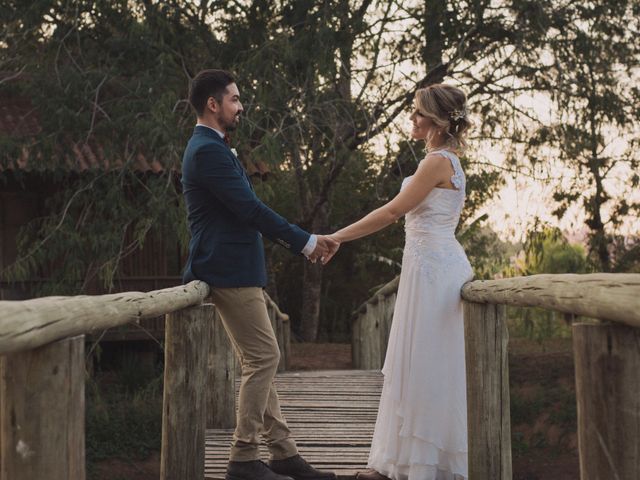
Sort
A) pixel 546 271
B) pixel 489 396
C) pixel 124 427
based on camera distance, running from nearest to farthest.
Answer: pixel 489 396, pixel 124 427, pixel 546 271

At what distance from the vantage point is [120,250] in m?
11.0

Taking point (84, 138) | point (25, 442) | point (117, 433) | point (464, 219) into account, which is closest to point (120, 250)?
point (84, 138)

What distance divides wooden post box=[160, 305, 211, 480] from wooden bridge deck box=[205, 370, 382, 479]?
784 millimetres

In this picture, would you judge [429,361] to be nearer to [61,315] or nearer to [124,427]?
[61,315]

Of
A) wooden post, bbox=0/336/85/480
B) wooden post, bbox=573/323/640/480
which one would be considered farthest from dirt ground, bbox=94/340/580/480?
wooden post, bbox=573/323/640/480

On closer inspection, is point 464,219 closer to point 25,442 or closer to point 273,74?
point 273,74

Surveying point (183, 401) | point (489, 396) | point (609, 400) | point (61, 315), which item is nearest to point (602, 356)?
point (609, 400)

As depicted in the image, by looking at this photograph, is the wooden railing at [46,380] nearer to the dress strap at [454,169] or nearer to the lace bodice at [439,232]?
the lace bodice at [439,232]

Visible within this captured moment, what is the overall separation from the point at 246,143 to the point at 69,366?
800 cm

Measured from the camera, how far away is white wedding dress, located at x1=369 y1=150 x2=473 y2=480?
4.52m

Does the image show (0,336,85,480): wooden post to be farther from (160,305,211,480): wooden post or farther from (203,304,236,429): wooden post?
(203,304,236,429): wooden post

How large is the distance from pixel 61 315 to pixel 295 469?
2.59m

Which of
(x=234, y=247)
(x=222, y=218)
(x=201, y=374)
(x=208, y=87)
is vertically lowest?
(x=201, y=374)

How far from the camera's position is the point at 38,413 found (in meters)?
2.20
